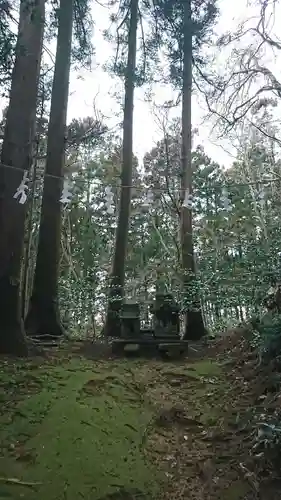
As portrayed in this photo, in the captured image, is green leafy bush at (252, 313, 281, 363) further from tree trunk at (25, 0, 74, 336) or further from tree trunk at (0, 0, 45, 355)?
tree trunk at (25, 0, 74, 336)

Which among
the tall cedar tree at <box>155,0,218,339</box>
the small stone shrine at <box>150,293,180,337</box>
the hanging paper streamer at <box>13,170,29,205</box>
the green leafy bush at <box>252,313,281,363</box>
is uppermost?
the tall cedar tree at <box>155,0,218,339</box>

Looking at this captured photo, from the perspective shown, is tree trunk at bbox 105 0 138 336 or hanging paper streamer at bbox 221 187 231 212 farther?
tree trunk at bbox 105 0 138 336

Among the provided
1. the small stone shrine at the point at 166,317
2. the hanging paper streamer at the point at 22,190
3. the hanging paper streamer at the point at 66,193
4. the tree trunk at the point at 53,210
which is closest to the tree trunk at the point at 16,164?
the hanging paper streamer at the point at 22,190

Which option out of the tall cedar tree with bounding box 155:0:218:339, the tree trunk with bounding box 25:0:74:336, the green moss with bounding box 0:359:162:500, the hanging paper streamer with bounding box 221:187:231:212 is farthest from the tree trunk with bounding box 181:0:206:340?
the green moss with bounding box 0:359:162:500

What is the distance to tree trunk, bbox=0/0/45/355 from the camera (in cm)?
474

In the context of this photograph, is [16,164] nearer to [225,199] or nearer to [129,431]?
[225,199]

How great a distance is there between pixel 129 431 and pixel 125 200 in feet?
18.1

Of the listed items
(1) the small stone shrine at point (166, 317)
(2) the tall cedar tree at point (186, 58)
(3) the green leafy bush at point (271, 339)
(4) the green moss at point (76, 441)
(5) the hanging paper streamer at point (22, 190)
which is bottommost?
(4) the green moss at point (76, 441)

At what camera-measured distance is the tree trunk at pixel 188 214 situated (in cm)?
714

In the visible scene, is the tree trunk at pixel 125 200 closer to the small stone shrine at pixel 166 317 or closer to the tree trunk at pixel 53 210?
the small stone shrine at pixel 166 317

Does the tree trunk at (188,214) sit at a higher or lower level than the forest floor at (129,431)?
higher

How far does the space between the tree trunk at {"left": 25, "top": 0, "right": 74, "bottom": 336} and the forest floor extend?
1.32m

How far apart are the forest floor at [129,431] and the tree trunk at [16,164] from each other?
53cm

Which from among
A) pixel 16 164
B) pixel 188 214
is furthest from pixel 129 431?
pixel 188 214
